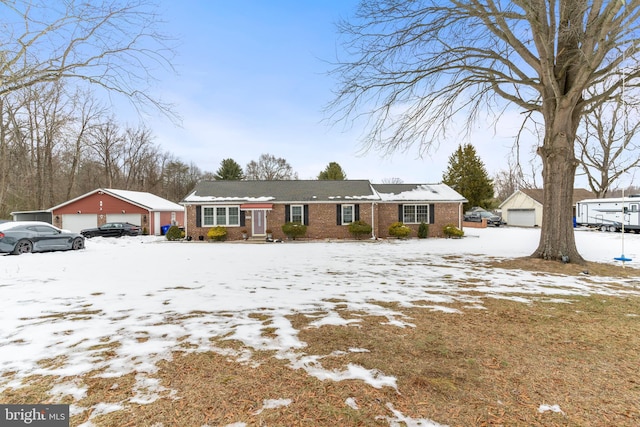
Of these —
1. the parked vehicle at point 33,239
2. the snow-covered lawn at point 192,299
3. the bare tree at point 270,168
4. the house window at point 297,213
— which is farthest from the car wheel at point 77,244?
the bare tree at point 270,168

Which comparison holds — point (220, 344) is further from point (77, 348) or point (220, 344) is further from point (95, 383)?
point (77, 348)

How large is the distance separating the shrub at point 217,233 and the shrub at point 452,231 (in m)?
15.1

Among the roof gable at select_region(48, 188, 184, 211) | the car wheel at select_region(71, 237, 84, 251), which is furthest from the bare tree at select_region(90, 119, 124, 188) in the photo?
the car wheel at select_region(71, 237, 84, 251)

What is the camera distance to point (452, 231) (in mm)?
21062

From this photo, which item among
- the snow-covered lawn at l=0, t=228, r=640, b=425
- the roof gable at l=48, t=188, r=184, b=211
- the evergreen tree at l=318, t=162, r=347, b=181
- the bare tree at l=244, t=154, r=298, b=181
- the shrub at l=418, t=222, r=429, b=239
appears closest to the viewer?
the snow-covered lawn at l=0, t=228, r=640, b=425

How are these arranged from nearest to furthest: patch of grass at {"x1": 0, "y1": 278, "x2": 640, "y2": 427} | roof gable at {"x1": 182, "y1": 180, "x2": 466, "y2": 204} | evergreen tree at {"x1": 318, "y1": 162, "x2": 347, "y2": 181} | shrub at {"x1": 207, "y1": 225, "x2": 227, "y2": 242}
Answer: patch of grass at {"x1": 0, "y1": 278, "x2": 640, "y2": 427} → shrub at {"x1": 207, "y1": 225, "x2": 227, "y2": 242} → roof gable at {"x1": 182, "y1": 180, "x2": 466, "y2": 204} → evergreen tree at {"x1": 318, "y1": 162, "x2": 347, "y2": 181}

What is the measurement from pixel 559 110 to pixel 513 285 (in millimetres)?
6302

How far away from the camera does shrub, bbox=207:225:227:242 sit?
1961cm

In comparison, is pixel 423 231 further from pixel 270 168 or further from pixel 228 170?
pixel 270 168

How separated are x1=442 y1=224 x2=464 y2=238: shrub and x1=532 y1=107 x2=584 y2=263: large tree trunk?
11.0 m

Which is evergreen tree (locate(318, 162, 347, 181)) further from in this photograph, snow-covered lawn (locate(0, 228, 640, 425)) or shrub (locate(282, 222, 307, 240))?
snow-covered lawn (locate(0, 228, 640, 425))

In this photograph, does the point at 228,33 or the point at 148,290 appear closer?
the point at 148,290

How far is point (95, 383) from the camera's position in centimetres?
289

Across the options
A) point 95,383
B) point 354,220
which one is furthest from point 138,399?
point 354,220
